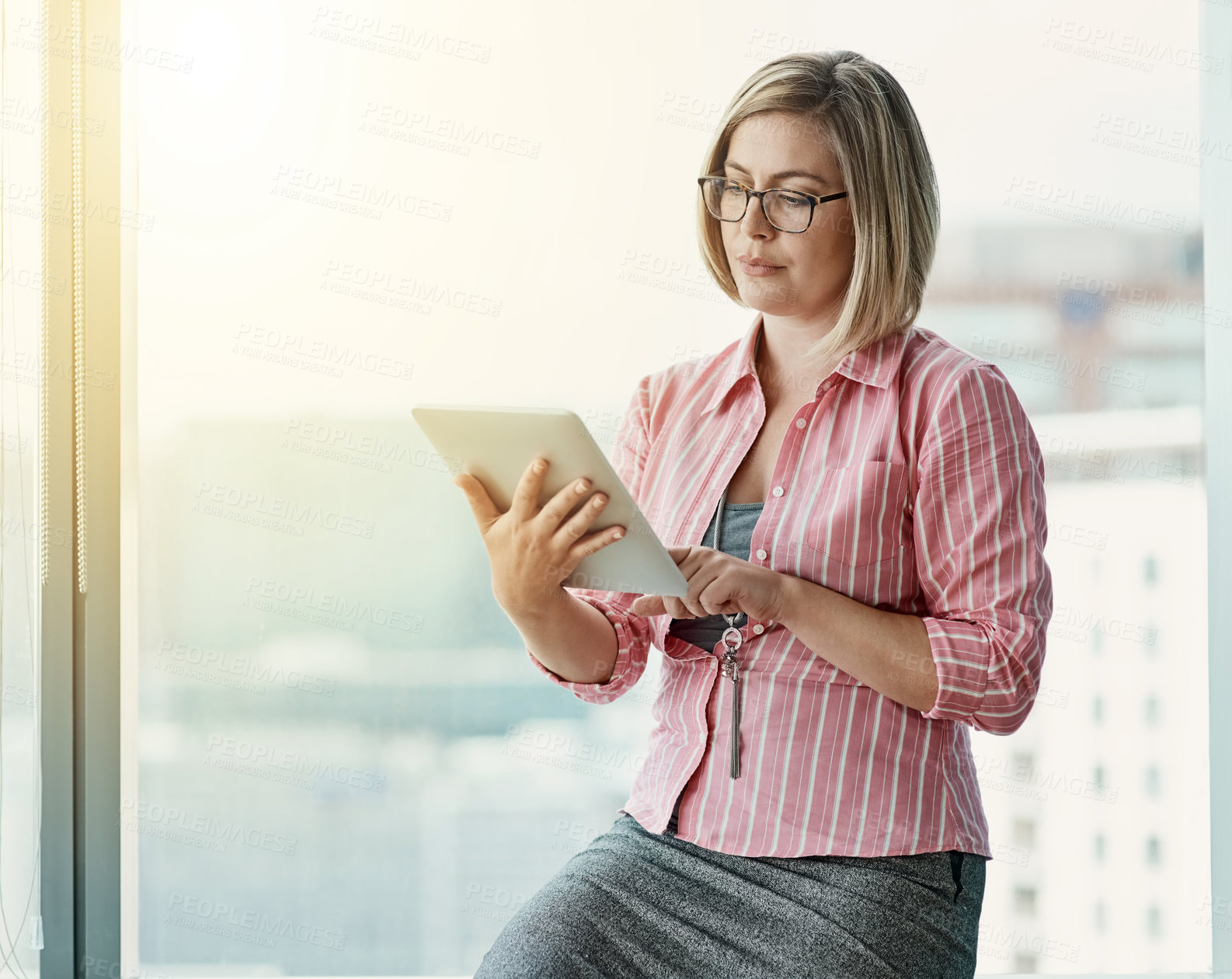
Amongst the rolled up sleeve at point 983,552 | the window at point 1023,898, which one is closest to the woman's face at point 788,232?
the rolled up sleeve at point 983,552

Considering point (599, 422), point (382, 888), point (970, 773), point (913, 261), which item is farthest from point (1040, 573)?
point (382, 888)

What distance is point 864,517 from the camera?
1148 millimetres

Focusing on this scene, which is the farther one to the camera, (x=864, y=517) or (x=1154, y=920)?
(x=1154, y=920)

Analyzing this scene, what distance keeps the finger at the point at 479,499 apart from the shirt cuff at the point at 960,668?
1.54ft

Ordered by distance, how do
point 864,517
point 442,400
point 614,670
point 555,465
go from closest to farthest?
point 555,465 < point 864,517 < point 614,670 < point 442,400

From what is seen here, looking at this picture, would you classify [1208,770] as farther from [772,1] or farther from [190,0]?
[190,0]

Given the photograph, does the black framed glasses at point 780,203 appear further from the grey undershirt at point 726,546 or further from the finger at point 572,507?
the finger at point 572,507

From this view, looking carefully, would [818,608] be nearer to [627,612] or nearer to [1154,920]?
[627,612]

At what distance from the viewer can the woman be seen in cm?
108

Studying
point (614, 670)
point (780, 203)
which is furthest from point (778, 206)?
point (614, 670)

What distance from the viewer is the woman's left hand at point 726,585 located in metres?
1.08

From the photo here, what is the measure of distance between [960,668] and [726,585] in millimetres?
247

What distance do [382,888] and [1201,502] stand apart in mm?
1613

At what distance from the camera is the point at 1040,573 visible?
111cm
